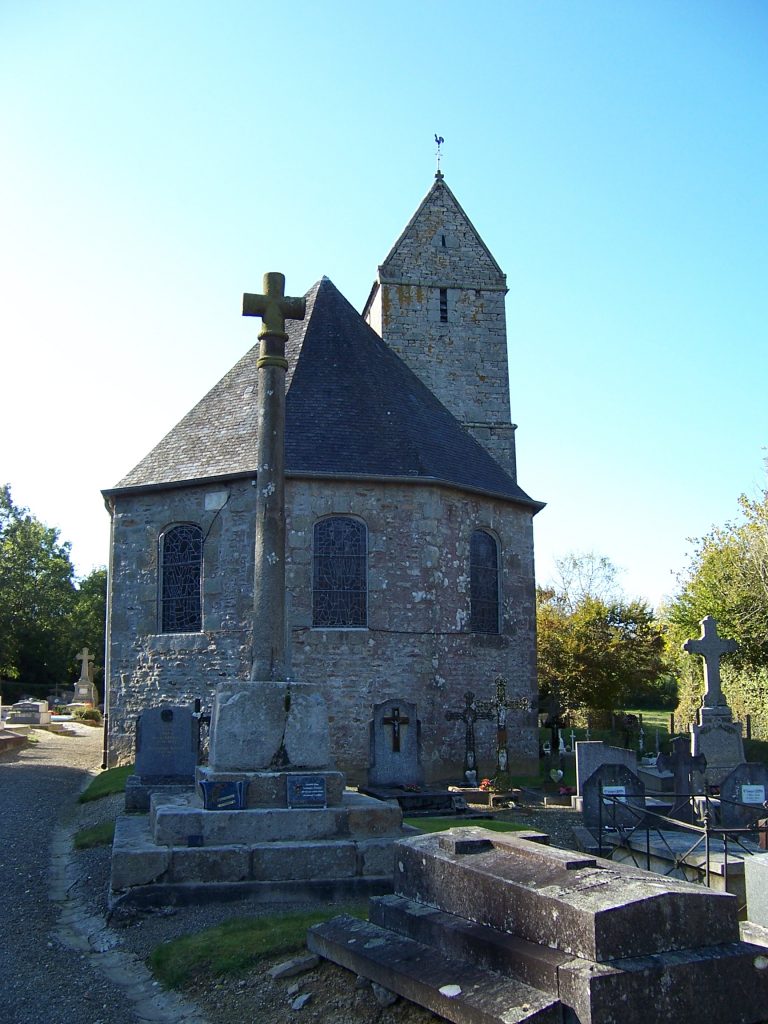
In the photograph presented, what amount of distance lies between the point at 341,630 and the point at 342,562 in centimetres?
132

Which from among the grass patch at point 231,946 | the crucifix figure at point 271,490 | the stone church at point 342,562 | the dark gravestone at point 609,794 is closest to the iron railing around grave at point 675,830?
the dark gravestone at point 609,794

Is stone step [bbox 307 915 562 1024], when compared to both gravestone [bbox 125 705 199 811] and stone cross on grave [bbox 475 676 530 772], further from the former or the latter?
stone cross on grave [bbox 475 676 530 772]

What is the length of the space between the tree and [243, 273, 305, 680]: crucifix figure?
132 feet

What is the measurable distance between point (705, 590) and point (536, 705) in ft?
33.9

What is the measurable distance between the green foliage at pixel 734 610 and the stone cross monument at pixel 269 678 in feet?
57.3

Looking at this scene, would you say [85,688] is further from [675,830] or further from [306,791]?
[306,791]

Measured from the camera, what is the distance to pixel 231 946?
6.16 m

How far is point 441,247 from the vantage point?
2641 centimetres

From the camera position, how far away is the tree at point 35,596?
160ft

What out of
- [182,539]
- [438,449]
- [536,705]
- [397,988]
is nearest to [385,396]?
[438,449]

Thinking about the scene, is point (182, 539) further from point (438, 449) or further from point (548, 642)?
point (548, 642)

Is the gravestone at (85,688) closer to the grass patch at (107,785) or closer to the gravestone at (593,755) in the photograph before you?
the grass patch at (107,785)

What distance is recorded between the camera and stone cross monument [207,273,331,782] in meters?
8.54

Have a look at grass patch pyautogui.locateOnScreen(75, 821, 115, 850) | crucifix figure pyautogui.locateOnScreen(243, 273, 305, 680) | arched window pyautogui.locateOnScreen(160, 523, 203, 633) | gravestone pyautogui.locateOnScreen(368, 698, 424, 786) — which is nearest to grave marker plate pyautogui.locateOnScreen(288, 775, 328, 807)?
crucifix figure pyautogui.locateOnScreen(243, 273, 305, 680)
